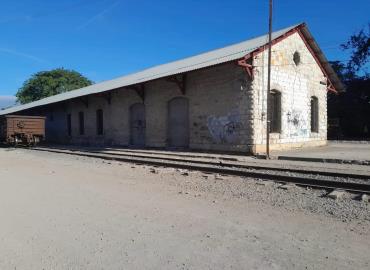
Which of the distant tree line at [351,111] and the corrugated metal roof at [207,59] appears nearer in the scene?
the corrugated metal roof at [207,59]

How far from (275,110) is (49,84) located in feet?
164

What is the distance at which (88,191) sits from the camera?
813 centimetres

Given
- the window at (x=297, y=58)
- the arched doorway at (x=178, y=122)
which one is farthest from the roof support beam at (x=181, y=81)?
the window at (x=297, y=58)

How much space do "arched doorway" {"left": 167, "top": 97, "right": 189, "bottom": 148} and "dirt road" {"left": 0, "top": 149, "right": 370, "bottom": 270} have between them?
33.7ft

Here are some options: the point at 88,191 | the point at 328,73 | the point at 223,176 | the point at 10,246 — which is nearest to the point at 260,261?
the point at 10,246

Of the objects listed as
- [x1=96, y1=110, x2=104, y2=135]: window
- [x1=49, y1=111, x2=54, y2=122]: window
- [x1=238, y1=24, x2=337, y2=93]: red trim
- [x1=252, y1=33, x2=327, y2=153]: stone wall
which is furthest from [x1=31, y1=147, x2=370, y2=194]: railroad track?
[x1=49, y1=111, x2=54, y2=122]: window

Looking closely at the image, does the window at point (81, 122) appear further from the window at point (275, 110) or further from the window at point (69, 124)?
the window at point (275, 110)

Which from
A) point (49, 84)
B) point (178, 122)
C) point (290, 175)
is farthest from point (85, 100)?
point (49, 84)

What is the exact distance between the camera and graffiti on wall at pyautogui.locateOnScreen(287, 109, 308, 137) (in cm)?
1789

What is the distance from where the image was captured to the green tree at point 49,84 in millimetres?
60656

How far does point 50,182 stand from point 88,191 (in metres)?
1.85

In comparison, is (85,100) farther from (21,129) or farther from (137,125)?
(137,125)

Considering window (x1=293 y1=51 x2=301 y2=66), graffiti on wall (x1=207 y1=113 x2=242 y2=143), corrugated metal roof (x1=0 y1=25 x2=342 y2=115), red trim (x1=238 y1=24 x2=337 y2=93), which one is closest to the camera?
red trim (x1=238 y1=24 x2=337 y2=93)

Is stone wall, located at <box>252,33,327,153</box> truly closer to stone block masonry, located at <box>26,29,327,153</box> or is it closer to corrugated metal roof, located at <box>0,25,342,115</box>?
stone block masonry, located at <box>26,29,327,153</box>
